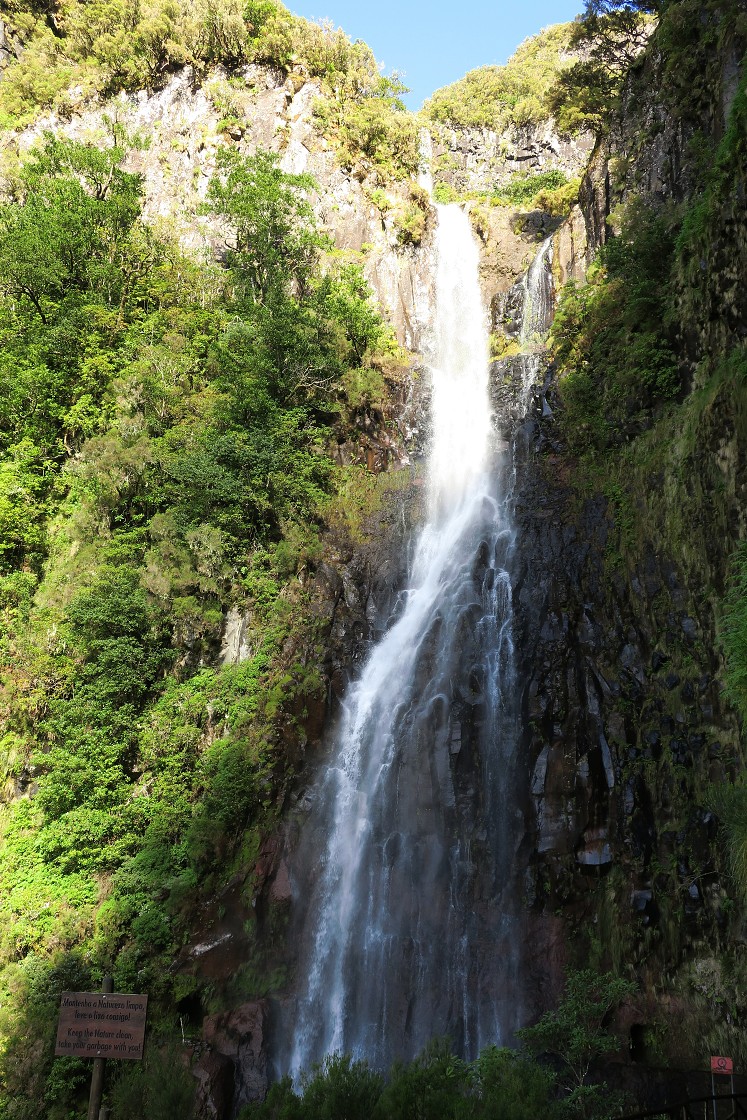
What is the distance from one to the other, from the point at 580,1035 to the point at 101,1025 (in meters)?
5.54

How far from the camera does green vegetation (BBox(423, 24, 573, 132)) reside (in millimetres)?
43281

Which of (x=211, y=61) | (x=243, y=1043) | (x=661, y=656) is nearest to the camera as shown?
(x=243, y=1043)

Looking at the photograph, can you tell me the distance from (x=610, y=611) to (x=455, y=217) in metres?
24.5

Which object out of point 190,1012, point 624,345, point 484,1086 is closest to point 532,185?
point 624,345

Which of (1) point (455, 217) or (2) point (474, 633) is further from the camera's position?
(1) point (455, 217)


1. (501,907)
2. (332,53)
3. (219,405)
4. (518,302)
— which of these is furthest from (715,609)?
(332,53)

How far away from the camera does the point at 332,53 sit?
106 feet

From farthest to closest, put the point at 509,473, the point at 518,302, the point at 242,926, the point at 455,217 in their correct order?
the point at 455,217
the point at 518,302
the point at 509,473
the point at 242,926

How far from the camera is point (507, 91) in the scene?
47.0m

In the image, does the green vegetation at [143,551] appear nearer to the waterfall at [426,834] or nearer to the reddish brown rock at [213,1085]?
the reddish brown rock at [213,1085]

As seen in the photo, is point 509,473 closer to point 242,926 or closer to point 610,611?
point 610,611

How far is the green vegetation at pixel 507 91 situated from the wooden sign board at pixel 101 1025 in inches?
1797

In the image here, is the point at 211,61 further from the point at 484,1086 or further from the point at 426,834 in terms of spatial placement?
the point at 484,1086

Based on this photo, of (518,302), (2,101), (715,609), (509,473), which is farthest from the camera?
(2,101)
